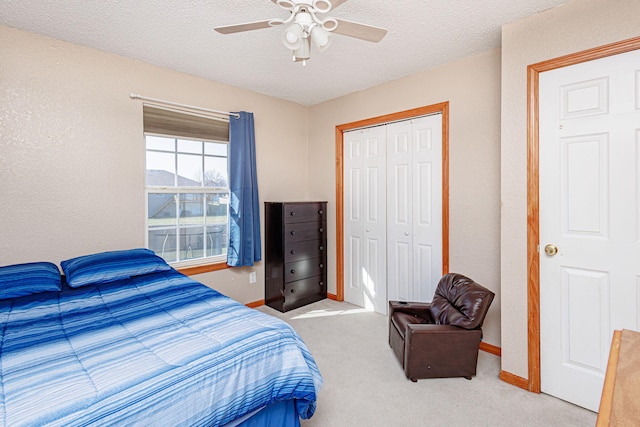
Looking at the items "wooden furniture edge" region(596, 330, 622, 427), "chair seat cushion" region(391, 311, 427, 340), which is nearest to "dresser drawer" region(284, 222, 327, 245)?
"chair seat cushion" region(391, 311, 427, 340)

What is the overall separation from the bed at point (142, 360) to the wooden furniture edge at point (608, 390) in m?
1.12

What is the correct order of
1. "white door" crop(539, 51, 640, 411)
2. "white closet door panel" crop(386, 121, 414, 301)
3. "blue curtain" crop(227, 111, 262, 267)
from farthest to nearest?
"blue curtain" crop(227, 111, 262, 267)
"white closet door panel" crop(386, 121, 414, 301)
"white door" crop(539, 51, 640, 411)

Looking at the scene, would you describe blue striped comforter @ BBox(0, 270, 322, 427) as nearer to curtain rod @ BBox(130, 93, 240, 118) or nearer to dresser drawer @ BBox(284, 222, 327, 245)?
dresser drawer @ BBox(284, 222, 327, 245)

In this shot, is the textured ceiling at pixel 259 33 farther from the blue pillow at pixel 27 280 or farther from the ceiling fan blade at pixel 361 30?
the blue pillow at pixel 27 280

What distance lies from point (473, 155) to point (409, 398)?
80.2 inches

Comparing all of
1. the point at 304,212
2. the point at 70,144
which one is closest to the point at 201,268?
the point at 304,212

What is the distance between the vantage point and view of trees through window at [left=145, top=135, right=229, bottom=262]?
303cm

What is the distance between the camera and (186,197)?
10.6 feet

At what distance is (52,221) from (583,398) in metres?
3.95

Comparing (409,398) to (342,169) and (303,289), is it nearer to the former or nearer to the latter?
(303,289)

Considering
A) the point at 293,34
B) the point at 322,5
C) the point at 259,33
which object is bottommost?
the point at 293,34

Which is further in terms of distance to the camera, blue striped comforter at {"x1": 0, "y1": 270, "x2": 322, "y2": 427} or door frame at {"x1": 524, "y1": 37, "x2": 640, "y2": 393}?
door frame at {"x1": 524, "y1": 37, "x2": 640, "y2": 393}

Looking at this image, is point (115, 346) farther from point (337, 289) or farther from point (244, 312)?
point (337, 289)

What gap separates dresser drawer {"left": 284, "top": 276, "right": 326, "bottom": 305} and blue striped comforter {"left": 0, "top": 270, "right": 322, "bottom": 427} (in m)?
1.75
